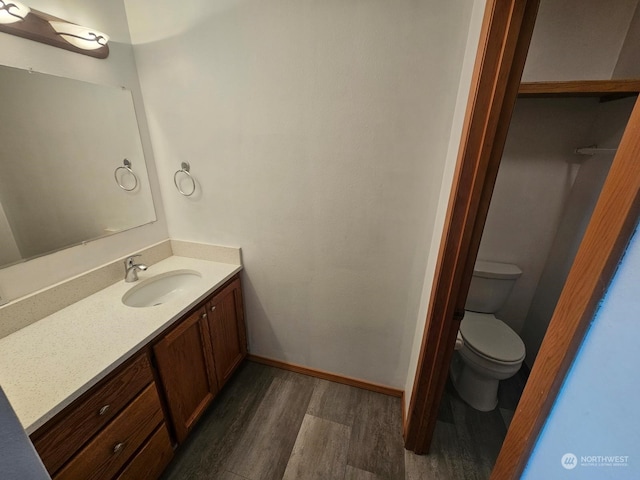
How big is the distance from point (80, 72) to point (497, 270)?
267cm

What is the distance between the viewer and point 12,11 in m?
0.99

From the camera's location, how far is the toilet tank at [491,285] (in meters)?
1.73

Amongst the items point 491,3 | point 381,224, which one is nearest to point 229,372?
point 381,224

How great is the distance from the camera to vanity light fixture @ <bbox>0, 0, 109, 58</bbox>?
997mm

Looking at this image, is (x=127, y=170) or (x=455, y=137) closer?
(x=455, y=137)

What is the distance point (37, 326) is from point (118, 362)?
52cm

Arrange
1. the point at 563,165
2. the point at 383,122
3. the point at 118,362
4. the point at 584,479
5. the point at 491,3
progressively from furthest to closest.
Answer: the point at 563,165
the point at 383,122
the point at 118,362
the point at 491,3
the point at 584,479

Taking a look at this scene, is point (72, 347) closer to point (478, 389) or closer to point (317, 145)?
point (317, 145)

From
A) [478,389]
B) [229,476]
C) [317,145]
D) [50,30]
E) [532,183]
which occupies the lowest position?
[229,476]

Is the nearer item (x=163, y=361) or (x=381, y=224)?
(x=163, y=361)

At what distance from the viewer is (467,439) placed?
57.3 inches

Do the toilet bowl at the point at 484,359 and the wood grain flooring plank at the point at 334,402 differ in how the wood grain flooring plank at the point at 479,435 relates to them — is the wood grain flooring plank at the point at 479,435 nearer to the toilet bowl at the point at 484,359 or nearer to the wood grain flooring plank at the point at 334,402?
the toilet bowl at the point at 484,359

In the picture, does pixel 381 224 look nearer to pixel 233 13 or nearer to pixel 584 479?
pixel 584 479

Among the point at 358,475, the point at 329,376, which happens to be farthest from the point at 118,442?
the point at 329,376
